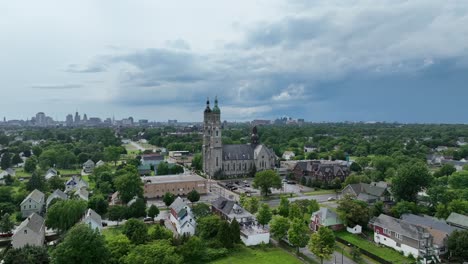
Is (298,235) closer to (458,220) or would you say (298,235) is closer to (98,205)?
(458,220)

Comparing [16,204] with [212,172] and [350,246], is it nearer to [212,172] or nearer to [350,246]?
[212,172]

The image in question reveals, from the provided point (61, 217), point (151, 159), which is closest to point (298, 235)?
point (61, 217)

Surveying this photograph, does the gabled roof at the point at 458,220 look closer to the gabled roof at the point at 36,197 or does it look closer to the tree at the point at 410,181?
the tree at the point at 410,181

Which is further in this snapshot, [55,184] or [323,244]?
[55,184]

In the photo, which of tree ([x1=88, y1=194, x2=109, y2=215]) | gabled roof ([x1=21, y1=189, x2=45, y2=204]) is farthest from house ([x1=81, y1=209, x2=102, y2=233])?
gabled roof ([x1=21, y1=189, x2=45, y2=204])

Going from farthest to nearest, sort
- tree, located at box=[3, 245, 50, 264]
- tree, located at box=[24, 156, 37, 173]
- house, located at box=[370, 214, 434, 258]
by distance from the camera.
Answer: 1. tree, located at box=[24, 156, 37, 173]
2. house, located at box=[370, 214, 434, 258]
3. tree, located at box=[3, 245, 50, 264]

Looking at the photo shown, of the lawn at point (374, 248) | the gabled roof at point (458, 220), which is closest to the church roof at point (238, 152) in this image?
the lawn at point (374, 248)

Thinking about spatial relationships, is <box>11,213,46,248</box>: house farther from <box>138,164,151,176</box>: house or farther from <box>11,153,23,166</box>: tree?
<box>11,153,23,166</box>: tree
